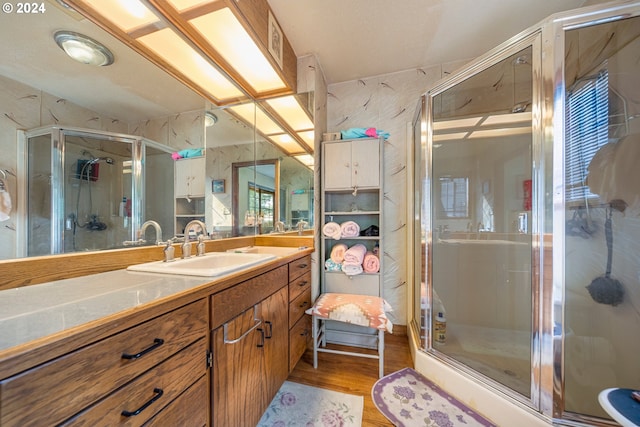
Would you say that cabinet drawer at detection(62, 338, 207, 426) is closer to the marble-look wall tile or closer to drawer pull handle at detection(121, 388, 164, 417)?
drawer pull handle at detection(121, 388, 164, 417)

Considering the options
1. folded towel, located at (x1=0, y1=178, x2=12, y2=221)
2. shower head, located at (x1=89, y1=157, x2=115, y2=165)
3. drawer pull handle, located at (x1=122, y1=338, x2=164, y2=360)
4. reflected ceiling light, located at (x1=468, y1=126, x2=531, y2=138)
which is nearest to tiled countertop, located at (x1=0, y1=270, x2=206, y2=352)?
drawer pull handle, located at (x1=122, y1=338, x2=164, y2=360)

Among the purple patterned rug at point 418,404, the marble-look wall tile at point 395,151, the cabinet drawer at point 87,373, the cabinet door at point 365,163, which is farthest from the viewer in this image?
the marble-look wall tile at point 395,151

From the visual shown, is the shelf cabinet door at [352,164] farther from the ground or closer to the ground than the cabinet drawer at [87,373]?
farther from the ground

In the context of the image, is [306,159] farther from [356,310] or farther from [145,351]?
[145,351]

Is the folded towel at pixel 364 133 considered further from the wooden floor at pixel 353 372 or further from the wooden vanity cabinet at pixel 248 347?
the wooden floor at pixel 353 372

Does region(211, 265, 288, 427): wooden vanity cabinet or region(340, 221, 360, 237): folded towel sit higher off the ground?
region(340, 221, 360, 237): folded towel

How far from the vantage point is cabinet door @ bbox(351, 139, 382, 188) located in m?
1.91

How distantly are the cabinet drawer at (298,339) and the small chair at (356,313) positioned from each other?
83 millimetres

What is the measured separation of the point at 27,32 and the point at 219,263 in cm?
117

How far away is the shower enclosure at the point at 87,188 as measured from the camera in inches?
30.3

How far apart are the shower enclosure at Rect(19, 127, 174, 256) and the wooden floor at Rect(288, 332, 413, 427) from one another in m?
1.39

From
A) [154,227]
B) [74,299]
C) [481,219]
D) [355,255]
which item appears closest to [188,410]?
[74,299]

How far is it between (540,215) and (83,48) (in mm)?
2230

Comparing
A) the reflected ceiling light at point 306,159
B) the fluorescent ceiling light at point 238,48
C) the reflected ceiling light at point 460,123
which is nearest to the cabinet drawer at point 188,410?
the reflected ceiling light at point 306,159
